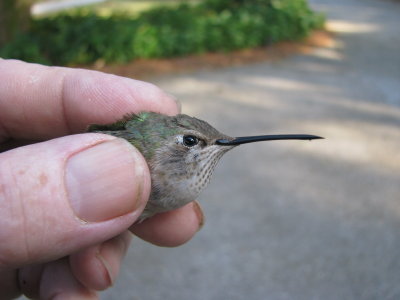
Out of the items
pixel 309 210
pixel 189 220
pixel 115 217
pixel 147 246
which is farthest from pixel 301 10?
pixel 115 217

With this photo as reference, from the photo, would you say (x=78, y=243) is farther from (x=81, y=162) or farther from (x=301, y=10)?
(x=301, y=10)

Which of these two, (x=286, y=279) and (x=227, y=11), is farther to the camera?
(x=227, y=11)

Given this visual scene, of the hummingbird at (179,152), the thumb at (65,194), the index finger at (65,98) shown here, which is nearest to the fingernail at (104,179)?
the thumb at (65,194)

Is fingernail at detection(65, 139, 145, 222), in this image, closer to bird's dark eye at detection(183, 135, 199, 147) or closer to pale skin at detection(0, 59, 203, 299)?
pale skin at detection(0, 59, 203, 299)

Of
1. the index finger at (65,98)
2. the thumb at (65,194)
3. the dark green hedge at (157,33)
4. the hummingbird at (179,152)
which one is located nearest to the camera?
the thumb at (65,194)

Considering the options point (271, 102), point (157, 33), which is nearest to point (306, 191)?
point (271, 102)

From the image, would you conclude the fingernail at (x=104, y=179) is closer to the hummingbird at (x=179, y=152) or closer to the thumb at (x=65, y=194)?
the thumb at (x=65, y=194)

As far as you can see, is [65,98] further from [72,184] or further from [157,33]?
[157,33]
